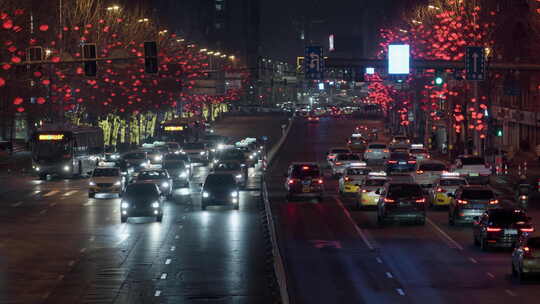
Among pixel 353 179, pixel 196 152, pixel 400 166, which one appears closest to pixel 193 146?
pixel 196 152

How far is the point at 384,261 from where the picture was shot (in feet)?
104

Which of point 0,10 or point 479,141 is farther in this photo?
point 479,141

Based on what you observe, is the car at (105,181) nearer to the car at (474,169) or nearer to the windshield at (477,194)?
the car at (474,169)

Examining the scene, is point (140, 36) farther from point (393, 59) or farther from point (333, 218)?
point (333, 218)

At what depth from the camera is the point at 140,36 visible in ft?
389

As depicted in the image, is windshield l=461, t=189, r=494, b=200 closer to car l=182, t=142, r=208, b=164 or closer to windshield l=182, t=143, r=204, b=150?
car l=182, t=142, r=208, b=164

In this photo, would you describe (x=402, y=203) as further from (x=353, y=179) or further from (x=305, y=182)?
(x=353, y=179)

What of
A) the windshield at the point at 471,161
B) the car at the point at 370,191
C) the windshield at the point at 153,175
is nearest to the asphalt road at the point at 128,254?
the windshield at the point at 153,175

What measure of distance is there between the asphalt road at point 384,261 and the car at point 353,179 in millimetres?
5223

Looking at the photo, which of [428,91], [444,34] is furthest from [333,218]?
[428,91]

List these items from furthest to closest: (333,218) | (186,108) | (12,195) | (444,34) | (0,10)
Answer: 1. (186,108)
2. (444,34)
3. (0,10)
4. (12,195)
5. (333,218)

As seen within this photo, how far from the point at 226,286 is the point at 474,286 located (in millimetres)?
5898

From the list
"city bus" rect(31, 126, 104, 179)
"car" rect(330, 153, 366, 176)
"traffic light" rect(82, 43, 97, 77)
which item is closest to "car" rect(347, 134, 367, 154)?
"car" rect(330, 153, 366, 176)

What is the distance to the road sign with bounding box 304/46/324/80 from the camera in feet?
207
